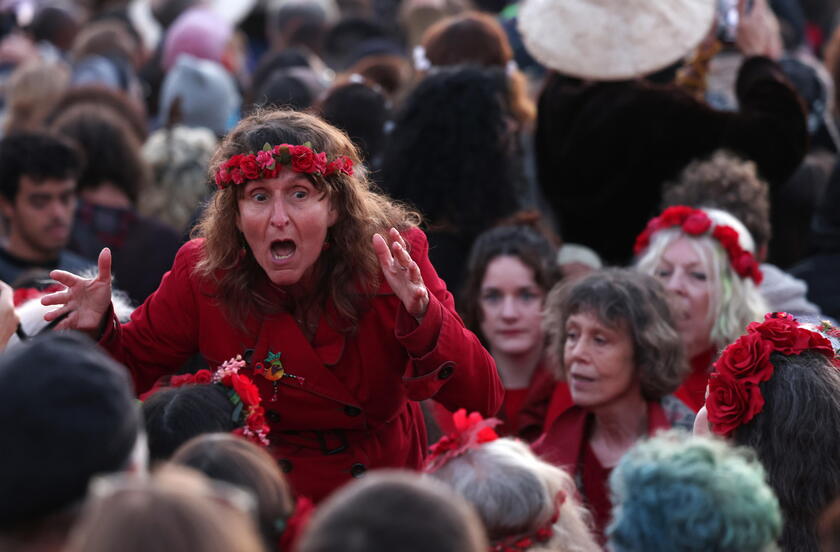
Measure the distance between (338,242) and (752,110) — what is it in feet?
8.45

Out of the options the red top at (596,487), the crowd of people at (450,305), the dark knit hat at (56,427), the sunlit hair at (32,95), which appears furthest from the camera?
the sunlit hair at (32,95)

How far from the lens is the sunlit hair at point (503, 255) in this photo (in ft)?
17.2

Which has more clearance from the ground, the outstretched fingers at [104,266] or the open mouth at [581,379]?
the outstretched fingers at [104,266]

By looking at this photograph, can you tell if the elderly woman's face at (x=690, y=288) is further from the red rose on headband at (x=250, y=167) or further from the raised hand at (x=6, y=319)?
the raised hand at (x=6, y=319)

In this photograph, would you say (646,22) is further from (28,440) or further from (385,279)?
(28,440)

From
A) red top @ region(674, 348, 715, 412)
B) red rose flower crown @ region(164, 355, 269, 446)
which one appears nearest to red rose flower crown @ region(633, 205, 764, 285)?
red top @ region(674, 348, 715, 412)

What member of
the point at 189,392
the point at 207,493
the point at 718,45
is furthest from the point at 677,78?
the point at 207,493

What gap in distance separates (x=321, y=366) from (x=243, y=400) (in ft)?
1.12

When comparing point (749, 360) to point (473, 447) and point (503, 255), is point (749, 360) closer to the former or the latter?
point (473, 447)

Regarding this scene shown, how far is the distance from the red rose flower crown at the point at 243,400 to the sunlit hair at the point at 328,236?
0.24 metres

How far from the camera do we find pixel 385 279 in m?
3.60

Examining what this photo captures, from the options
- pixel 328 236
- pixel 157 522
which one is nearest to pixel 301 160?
pixel 328 236

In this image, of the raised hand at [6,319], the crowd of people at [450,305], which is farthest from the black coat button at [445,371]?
the raised hand at [6,319]

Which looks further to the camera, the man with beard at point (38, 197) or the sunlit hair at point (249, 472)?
the man with beard at point (38, 197)
